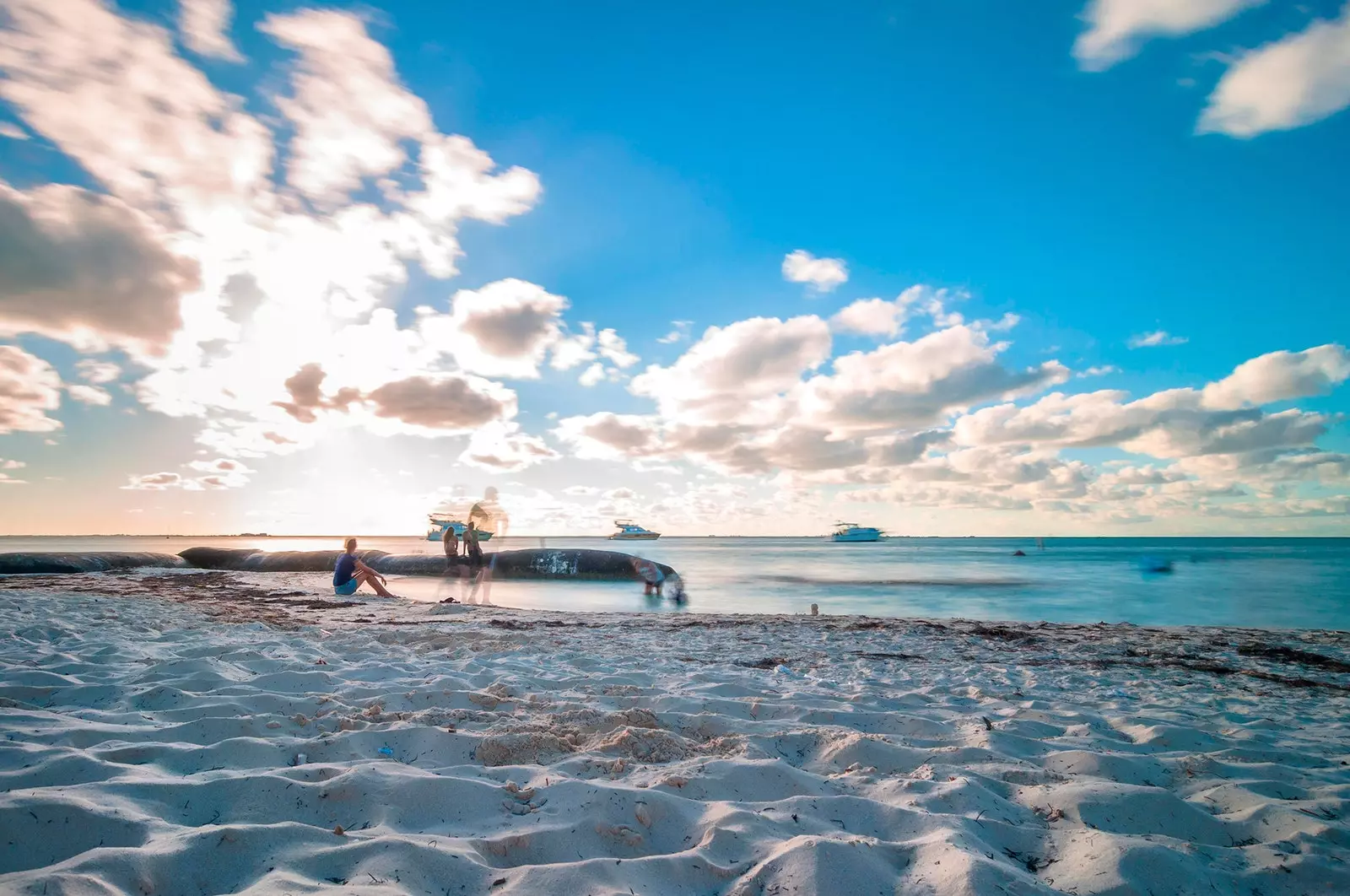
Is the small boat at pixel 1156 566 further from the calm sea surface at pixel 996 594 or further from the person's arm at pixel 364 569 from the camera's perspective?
the person's arm at pixel 364 569

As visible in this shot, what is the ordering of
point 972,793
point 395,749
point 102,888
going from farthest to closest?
point 395,749 → point 972,793 → point 102,888

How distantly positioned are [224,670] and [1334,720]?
30.7 ft

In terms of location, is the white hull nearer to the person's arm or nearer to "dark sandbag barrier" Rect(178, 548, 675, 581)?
"dark sandbag barrier" Rect(178, 548, 675, 581)

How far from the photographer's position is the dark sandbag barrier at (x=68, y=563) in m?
22.0

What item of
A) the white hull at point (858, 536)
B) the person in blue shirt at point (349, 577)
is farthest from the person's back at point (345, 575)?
the white hull at point (858, 536)

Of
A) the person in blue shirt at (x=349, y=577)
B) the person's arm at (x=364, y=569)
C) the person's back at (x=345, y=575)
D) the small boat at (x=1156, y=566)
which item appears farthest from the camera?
the small boat at (x=1156, y=566)

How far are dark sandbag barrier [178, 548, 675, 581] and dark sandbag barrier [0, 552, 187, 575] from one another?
12.7 feet

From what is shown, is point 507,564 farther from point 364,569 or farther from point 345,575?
point 345,575

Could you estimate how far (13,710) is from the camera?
366 centimetres

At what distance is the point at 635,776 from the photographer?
3287 mm

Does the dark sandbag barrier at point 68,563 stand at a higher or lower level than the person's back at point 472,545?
lower

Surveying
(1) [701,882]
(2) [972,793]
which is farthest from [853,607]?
(1) [701,882]

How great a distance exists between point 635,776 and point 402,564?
28189mm

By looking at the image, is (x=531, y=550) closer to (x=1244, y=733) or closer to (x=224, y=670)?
(x=224, y=670)
